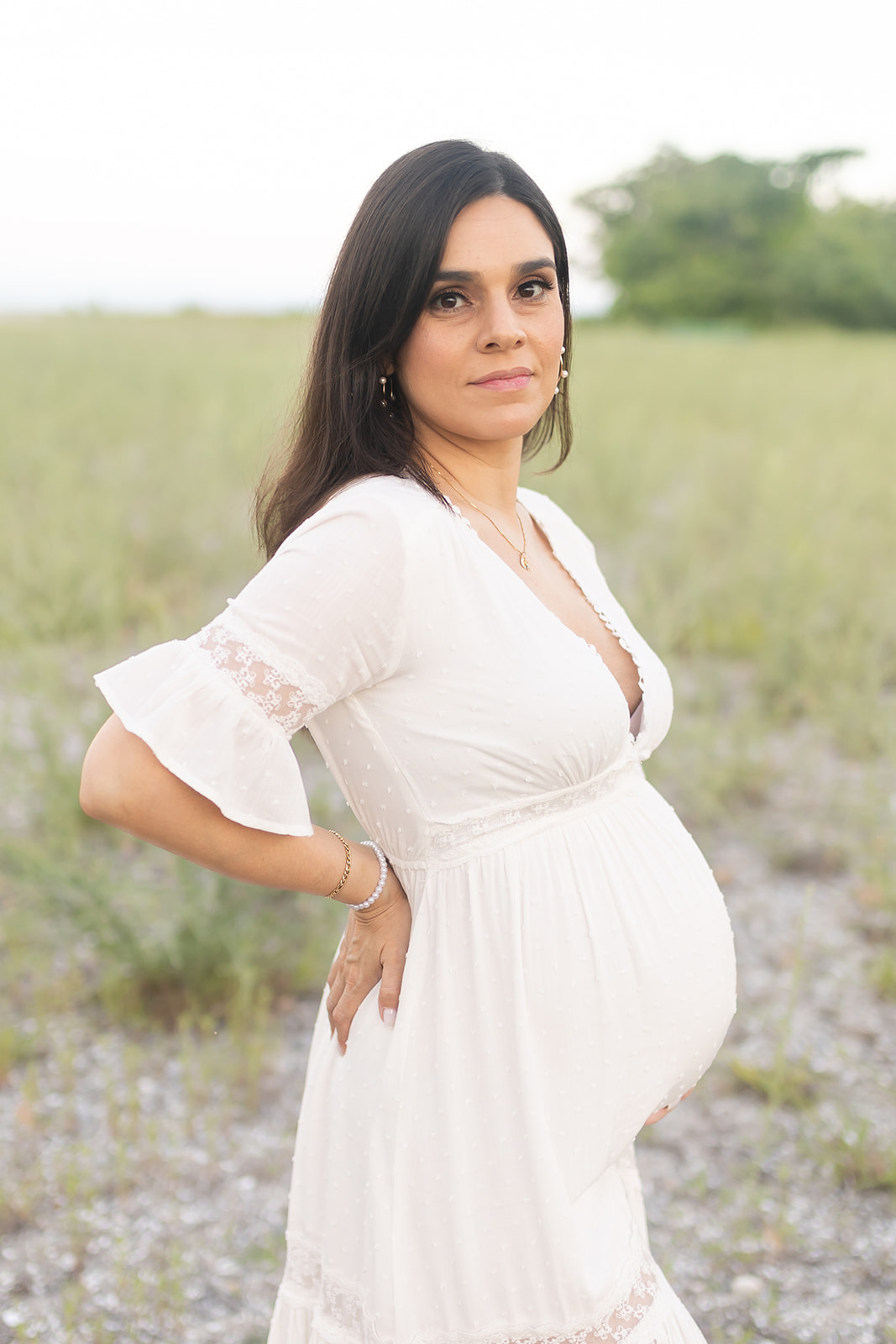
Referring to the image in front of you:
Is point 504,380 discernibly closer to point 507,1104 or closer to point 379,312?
point 379,312

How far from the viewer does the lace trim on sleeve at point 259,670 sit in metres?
1.10

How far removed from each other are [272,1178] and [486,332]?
2.03m

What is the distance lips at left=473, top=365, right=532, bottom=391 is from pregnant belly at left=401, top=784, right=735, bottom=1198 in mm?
561

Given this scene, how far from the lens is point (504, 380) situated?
1342 millimetres

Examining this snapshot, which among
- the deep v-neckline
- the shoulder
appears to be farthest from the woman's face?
the shoulder

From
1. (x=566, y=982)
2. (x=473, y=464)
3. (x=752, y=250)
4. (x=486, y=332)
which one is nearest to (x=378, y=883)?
(x=566, y=982)

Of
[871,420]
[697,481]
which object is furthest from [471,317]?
[871,420]

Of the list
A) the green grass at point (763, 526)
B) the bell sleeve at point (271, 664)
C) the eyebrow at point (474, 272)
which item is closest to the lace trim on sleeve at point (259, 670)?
the bell sleeve at point (271, 664)

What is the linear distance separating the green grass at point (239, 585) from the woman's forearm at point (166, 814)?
77cm

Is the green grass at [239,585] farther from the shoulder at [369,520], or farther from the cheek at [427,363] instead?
the shoulder at [369,520]

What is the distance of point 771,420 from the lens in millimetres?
10102

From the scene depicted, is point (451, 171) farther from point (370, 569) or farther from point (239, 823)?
point (239, 823)

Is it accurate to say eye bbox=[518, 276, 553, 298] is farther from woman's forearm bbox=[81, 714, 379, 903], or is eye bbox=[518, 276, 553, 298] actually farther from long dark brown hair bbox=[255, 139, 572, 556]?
woman's forearm bbox=[81, 714, 379, 903]

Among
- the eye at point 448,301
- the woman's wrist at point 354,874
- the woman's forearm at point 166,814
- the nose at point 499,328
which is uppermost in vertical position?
the eye at point 448,301
